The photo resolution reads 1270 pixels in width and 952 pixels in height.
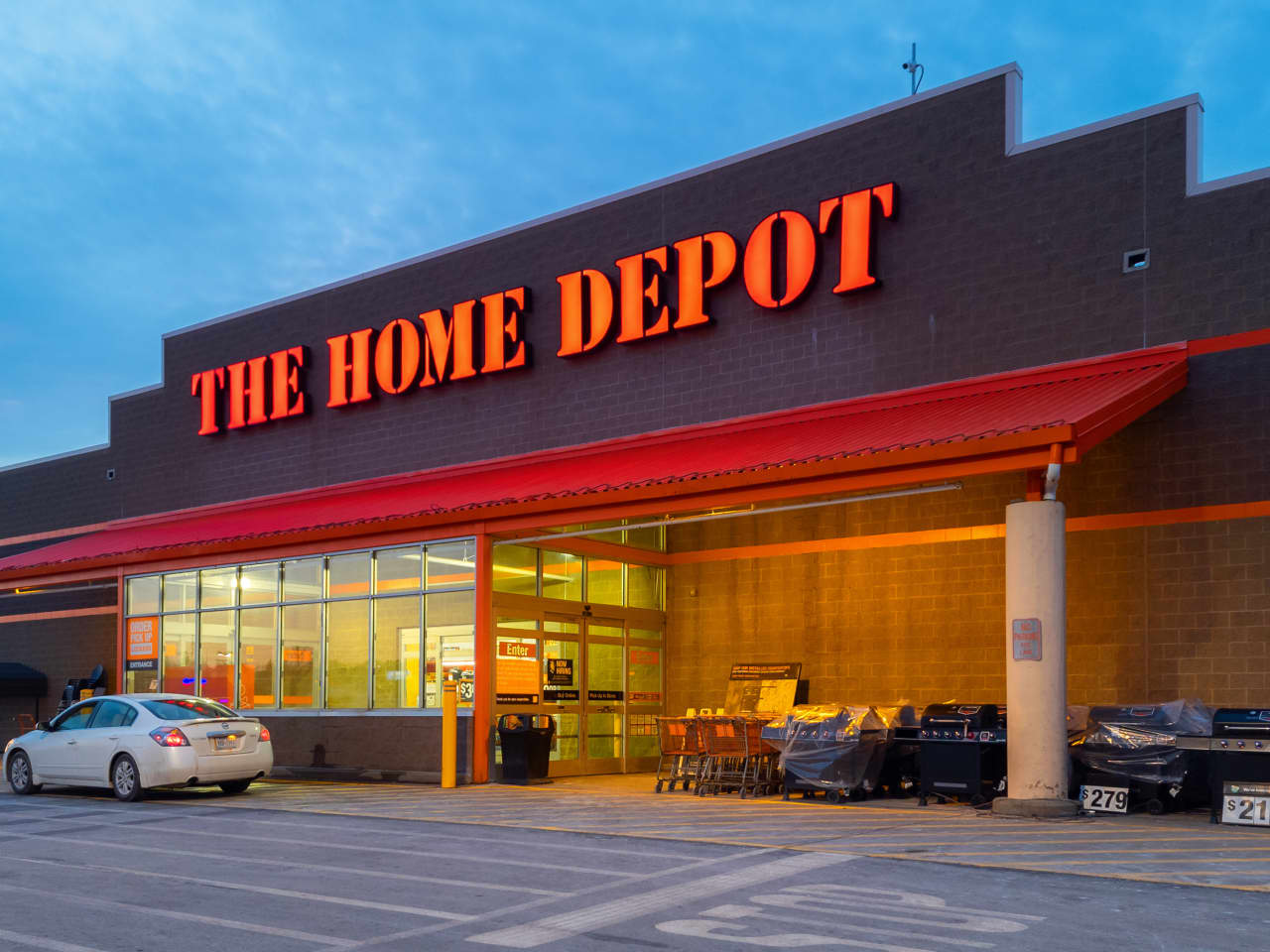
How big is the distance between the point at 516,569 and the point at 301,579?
4.19m

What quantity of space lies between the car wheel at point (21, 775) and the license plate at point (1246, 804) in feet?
49.7

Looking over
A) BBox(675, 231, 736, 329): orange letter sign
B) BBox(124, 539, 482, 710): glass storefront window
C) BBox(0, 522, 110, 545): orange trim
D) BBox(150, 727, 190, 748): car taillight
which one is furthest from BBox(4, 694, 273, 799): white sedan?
BBox(0, 522, 110, 545): orange trim

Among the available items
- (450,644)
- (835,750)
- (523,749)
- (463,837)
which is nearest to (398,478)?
(450,644)

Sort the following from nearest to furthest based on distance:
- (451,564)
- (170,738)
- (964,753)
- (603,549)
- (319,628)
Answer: (964,753)
(170,738)
(451,564)
(603,549)
(319,628)

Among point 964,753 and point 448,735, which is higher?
point 964,753

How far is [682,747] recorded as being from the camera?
56.9ft

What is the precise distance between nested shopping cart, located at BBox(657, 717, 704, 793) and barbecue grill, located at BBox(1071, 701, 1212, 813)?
4.96 metres

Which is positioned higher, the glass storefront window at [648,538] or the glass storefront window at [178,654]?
the glass storefront window at [648,538]

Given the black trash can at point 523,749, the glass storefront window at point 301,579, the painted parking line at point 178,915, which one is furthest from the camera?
the glass storefront window at point 301,579

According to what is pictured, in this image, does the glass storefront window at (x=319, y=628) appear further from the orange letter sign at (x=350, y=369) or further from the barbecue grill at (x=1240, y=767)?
the barbecue grill at (x=1240, y=767)

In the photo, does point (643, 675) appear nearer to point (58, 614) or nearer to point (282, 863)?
point (282, 863)

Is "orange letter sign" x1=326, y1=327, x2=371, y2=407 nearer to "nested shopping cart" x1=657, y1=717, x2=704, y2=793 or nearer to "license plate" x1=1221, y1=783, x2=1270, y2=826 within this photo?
"nested shopping cart" x1=657, y1=717, x2=704, y2=793

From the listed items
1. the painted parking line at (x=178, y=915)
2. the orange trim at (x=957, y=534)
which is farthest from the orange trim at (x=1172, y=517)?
the painted parking line at (x=178, y=915)

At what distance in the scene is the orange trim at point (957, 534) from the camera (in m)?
15.2
